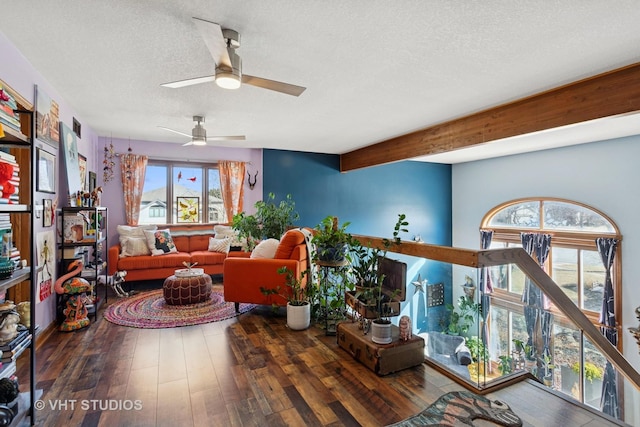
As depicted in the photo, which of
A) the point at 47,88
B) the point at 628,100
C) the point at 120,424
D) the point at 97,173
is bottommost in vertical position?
the point at 120,424

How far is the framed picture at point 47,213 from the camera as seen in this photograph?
300cm

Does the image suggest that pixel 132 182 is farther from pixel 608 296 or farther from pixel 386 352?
pixel 608 296

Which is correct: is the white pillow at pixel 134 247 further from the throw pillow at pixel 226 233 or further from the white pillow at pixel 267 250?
the white pillow at pixel 267 250

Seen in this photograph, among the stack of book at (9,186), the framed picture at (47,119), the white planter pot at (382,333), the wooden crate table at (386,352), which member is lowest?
the wooden crate table at (386,352)

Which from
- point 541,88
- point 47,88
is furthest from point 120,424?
point 541,88

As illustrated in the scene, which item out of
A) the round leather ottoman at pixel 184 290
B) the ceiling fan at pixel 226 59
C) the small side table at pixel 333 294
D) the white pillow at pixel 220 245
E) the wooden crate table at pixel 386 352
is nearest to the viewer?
the ceiling fan at pixel 226 59

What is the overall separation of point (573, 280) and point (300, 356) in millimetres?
5426

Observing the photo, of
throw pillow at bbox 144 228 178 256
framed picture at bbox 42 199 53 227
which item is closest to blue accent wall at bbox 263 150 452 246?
throw pillow at bbox 144 228 178 256

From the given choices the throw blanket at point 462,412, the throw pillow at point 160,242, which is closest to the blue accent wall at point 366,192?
the throw pillow at point 160,242

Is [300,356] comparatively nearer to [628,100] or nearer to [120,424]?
[120,424]

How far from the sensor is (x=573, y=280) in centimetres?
550

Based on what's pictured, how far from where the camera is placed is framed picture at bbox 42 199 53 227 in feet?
9.84

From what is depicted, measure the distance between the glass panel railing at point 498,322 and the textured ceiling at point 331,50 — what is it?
1.49 metres

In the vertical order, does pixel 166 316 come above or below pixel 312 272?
below
